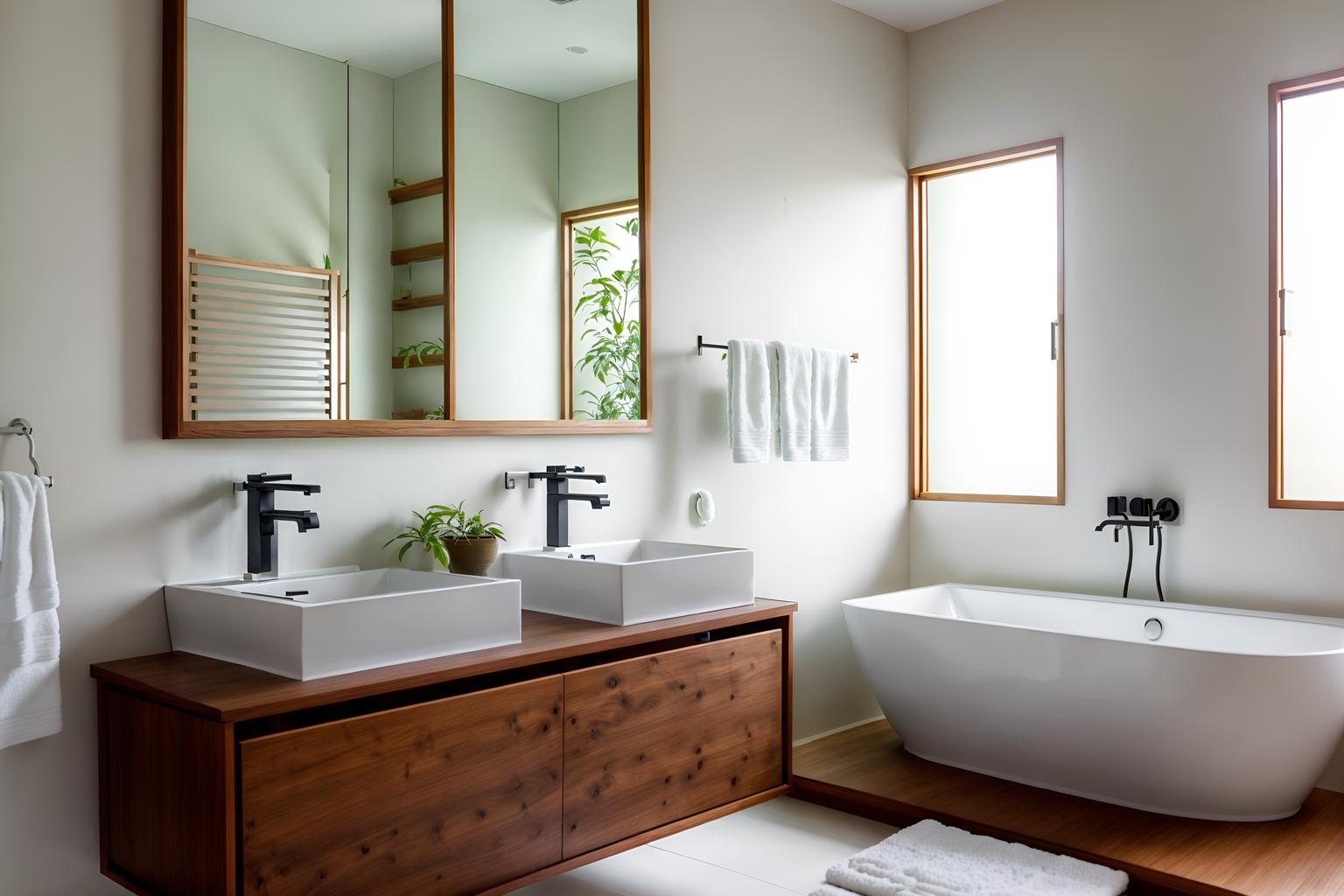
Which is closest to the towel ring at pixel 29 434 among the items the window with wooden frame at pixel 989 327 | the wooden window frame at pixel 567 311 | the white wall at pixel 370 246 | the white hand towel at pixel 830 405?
the white wall at pixel 370 246

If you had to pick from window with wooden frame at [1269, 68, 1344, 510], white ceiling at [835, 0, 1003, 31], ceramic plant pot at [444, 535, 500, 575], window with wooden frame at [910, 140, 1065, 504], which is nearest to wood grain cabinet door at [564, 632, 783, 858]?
ceramic plant pot at [444, 535, 500, 575]

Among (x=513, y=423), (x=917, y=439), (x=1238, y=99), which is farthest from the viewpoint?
(x=917, y=439)

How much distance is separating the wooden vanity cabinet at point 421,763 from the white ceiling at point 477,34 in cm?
136

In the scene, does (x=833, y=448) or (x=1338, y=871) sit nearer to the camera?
(x=1338, y=871)

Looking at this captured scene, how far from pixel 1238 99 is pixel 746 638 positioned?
7.75ft

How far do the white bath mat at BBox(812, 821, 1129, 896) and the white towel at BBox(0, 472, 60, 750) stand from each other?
1.75 m

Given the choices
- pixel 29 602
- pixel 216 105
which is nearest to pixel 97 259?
pixel 216 105

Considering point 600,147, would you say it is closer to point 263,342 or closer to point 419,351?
point 419,351

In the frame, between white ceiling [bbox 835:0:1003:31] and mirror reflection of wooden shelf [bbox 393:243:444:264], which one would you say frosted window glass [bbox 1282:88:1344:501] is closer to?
white ceiling [bbox 835:0:1003:31]

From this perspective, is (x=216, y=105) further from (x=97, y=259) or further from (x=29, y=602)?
(x=29, y=602)

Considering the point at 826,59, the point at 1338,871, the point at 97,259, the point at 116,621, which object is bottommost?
the point at 1338,871

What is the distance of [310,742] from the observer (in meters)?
1.83

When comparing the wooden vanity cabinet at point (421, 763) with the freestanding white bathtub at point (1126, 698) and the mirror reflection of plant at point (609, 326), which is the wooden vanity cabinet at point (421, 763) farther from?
the freestanding white bathtub at point (1126, 698)

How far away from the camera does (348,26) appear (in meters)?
2.48
